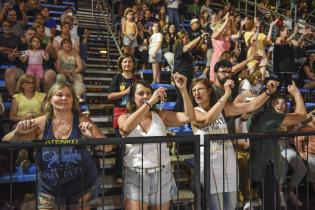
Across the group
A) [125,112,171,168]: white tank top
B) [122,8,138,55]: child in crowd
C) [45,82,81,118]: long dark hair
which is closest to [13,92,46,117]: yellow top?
[45,82,81,118]: long dark hair

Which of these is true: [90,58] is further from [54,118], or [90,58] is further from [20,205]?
[54,118]

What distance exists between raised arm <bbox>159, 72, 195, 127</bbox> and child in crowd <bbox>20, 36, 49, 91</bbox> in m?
3.39

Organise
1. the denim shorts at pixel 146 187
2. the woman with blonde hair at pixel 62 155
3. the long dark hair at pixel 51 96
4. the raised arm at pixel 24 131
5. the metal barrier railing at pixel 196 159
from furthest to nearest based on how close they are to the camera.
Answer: the denim shorts at pixel 146 187, the long dark hair at pixel 51 96, the woman with blonde hair at pixel 62 155, the raised arm at pixel 24 131, the metal barrier railing at pixel 196 159

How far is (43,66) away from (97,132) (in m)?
3.87

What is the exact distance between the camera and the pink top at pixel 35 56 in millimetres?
6578

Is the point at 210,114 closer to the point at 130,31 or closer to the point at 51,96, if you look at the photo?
the point at 51,96

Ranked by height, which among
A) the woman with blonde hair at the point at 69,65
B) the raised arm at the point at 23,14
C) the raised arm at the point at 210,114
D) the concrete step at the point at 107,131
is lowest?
the concrete step at the point at 107,131

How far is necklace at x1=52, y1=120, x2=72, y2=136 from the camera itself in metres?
3.17

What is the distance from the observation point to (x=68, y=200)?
3.16m

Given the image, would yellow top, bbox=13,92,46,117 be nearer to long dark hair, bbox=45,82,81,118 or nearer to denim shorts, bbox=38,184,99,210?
long dark hair, bbox=45,82,81,118

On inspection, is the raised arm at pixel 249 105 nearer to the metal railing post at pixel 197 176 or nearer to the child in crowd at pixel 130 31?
the metal railing post at pixel 197 176

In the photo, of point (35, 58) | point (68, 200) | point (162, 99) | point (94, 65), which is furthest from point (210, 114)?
point (94, 65)

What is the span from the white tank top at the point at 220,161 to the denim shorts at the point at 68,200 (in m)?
1.01

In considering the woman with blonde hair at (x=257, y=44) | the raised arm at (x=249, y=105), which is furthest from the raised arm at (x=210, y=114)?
the woman with blonde hair at (x=257, y=44)
